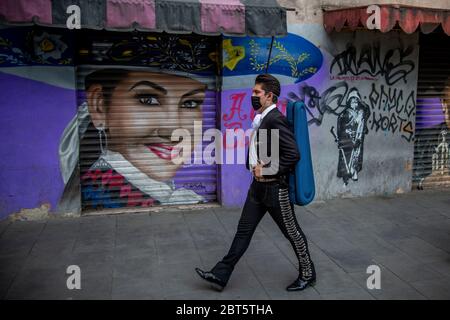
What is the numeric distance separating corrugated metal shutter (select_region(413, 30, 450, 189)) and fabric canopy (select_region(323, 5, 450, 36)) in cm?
142

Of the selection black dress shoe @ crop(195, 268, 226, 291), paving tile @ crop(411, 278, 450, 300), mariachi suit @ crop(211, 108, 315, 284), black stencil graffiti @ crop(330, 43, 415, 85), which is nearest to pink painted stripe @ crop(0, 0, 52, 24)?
mariachi suit @ crop(211, 108, 315, 284)

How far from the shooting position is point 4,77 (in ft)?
18.9

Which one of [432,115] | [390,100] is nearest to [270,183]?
[390,100]

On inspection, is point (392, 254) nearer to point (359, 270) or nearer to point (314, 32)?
point (359, 270)

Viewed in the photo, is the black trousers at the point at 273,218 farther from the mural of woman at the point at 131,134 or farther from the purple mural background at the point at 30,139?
the purple mural background at the point at 30,139

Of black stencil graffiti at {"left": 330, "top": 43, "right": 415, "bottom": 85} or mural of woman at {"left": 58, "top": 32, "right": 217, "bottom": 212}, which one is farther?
black stencil graffiti at {"left": 330, "top": 43, "right": 415, "bottom": 85}

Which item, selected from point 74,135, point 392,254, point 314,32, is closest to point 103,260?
point 74,135

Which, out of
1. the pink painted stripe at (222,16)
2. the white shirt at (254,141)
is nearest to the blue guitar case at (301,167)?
the white shirt at (254,141)

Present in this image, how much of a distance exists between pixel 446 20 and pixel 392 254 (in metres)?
3.23

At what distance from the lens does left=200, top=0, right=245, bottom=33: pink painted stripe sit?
517 centimetres

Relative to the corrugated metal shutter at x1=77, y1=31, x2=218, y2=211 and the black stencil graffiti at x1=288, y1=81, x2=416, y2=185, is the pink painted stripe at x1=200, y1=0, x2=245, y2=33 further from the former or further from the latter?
the black stencil graffiti at x1=288, y1=81, x2=416, y2=185

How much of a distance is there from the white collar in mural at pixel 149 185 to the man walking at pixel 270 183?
273 cm

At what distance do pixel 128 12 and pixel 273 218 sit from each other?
2652 millimetres

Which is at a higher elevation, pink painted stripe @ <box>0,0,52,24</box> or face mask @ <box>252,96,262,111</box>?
pink painted stripe @ <box>0,0,52,24</box>
